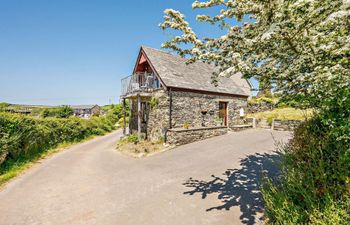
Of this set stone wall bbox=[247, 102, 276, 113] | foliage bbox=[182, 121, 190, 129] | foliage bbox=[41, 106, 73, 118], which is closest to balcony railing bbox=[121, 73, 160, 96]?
foliage bbox=[182, 121, 190, 129]

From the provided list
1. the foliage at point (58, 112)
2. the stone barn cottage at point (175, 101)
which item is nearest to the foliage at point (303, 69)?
the stone barn cottage at point (175, 101)

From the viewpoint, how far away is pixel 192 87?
1438cm

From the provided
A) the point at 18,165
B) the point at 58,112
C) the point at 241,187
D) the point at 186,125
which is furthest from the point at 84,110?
the point at 241,187

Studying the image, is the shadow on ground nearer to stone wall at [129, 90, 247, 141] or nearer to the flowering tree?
the flowering tree

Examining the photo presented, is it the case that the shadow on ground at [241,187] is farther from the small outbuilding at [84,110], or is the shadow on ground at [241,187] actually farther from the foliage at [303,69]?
the small outbuilding at [84,110]

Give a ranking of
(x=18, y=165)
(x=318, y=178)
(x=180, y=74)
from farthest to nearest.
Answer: (x=180, y=74) → (x=18, y=165) → (x=318, y=178)

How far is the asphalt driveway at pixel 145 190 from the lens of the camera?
15.3 feet

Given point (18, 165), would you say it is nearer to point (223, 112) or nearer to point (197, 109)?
point (197, 109)

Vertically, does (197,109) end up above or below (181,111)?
above

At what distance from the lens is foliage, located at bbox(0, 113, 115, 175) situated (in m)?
9.05

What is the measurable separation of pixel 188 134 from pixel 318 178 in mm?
9715

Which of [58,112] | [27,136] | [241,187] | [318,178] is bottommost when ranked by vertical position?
[241,187]

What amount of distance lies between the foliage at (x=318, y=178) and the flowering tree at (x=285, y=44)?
1.79ft

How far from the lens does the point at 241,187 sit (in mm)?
5758
